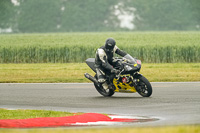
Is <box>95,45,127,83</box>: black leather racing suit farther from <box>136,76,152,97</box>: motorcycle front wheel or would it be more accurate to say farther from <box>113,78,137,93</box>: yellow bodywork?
<box>136,76,152,97</box>: motorcycle front wheel

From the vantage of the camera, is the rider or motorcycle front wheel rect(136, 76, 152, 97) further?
the rider

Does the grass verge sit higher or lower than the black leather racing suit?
lower

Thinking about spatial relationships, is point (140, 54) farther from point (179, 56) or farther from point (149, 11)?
point (149, 11)

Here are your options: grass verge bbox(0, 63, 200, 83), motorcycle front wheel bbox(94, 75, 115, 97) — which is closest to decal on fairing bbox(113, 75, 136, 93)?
motorcycle front wheel bbox(94, 75, 115, 97)

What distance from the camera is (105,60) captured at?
45.9 feet

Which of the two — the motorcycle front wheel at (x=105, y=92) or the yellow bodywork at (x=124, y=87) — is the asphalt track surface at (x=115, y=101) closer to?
the motorcycle front wheel at (x=105, y=92)

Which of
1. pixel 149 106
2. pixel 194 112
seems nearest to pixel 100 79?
pixel 149 106

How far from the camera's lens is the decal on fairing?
13.9 m

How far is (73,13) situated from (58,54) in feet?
197

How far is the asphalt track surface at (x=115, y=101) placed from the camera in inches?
427

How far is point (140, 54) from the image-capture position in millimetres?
30719

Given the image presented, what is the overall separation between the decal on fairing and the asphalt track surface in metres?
0.26

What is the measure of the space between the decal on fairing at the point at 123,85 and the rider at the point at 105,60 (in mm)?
304

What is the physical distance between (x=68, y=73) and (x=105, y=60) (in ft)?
33.4
